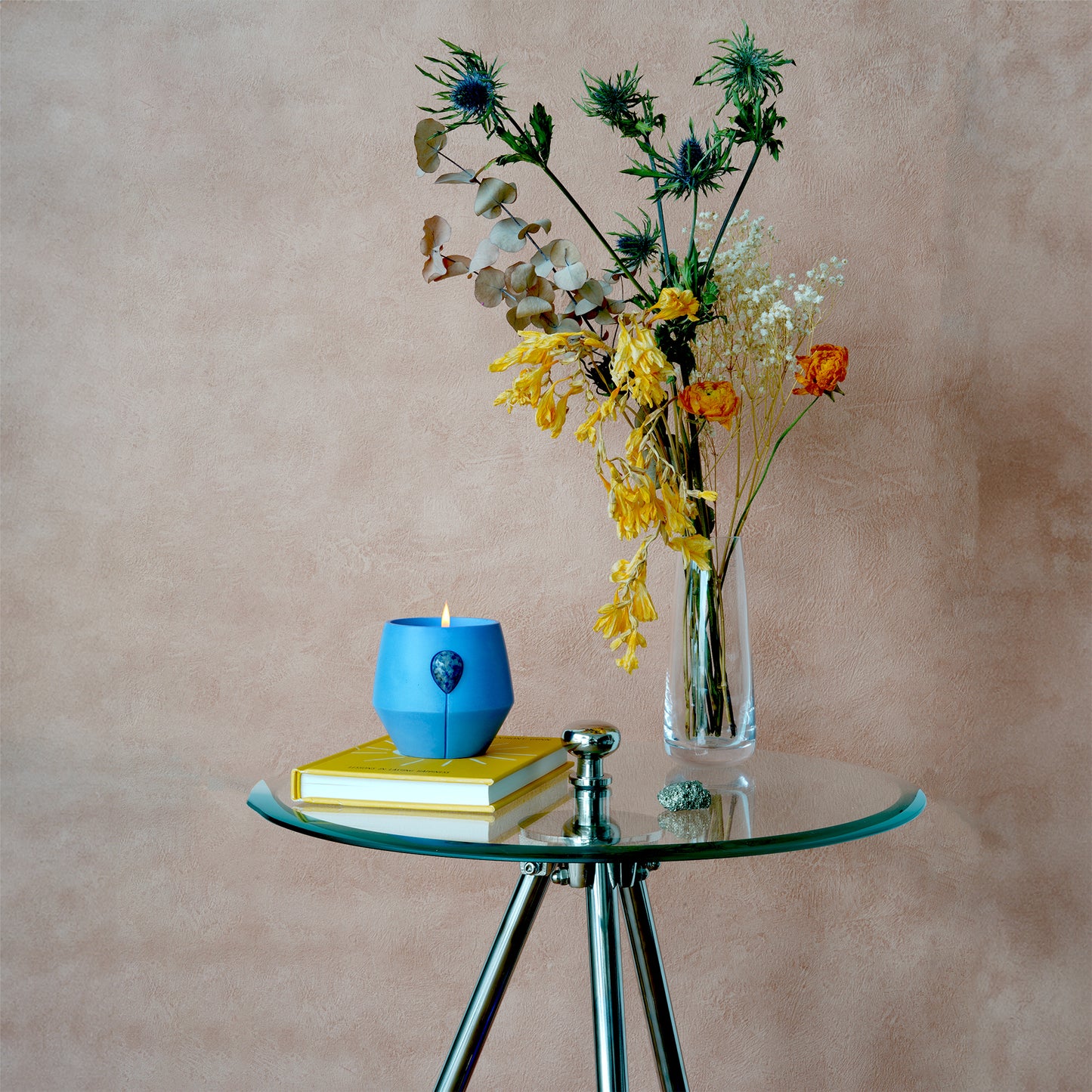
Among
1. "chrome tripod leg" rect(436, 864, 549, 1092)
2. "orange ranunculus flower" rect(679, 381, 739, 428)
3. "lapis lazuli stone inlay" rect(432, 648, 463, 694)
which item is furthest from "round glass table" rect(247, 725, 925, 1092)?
"orange ranunculus flower" rect(679, 381, 739, 428)

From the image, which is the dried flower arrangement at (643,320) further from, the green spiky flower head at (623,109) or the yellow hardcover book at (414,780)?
the yellow hardcover book at (414,780)

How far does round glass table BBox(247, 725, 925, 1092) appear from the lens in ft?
2.39

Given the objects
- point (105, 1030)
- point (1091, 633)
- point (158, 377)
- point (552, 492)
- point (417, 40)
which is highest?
point (417, 40)

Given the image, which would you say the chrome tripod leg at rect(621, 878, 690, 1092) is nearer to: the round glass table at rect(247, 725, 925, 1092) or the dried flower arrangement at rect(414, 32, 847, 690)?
the round glass table at rect(247, 725, 925, 1092)

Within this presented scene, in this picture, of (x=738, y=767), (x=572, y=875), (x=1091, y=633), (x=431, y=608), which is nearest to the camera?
(x=572, y=875)

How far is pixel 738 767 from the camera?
1.02 m

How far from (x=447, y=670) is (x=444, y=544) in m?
0.48

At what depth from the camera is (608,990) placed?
874mm

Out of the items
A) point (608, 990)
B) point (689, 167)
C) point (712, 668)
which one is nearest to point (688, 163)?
point (689, 167)

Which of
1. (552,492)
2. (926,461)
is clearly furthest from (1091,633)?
(552,492)

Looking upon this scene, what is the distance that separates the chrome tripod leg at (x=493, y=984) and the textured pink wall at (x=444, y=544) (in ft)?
1.18

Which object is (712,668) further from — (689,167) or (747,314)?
(689,167)

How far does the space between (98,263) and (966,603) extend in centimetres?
121

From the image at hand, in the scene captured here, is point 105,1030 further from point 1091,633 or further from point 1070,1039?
point 1091,633
